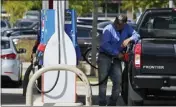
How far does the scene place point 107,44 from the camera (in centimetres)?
1058

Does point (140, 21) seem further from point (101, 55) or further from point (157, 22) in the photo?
Result: point (101, 55)

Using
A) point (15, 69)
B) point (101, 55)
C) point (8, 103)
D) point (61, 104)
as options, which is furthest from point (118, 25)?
point (15, 69)

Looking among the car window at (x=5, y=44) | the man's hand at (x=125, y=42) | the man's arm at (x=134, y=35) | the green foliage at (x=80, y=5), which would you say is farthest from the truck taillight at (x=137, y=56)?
the green foliage at (x=80, y=5)

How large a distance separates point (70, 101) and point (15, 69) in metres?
5.43

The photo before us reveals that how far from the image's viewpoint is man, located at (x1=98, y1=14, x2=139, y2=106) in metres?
10.6

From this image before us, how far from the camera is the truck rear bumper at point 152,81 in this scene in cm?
945

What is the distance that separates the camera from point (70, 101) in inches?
378

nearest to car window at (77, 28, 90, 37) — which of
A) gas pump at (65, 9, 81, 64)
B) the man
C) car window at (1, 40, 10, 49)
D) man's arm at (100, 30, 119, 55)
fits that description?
car window at (1, 40, 10, 49)

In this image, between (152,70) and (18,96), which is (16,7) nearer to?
(18,96)

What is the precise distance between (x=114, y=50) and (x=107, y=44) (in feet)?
0.57

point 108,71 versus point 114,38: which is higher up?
point 114,38

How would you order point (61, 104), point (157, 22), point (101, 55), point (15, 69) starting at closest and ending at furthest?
point (61, 104), point (101, 55), point (157, 22), point (15, 69)

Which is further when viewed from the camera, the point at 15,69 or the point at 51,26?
the point at 15,69

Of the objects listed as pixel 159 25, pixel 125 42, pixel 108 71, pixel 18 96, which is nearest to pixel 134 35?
pixel 125 42
